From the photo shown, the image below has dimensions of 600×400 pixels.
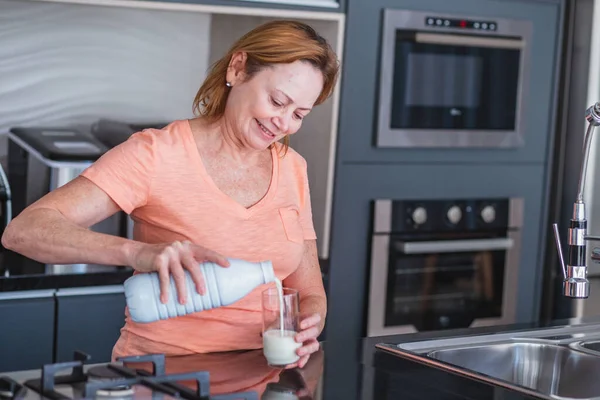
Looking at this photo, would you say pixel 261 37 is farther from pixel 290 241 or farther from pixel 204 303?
pixel 204 303

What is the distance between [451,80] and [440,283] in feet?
2.42

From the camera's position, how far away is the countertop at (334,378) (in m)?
1.50

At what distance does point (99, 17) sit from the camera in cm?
305

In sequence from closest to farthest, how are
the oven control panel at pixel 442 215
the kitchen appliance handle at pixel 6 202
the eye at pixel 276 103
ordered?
the eye at pixel 276 103, the kitchen appliance handle at pixel 6 202, the oven control panel at pixel 442 215

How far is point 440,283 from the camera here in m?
3.51

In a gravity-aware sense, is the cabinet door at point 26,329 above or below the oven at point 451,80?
below

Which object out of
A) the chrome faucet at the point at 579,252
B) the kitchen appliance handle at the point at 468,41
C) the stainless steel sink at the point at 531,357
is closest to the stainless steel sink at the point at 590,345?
the stainless steel sink at the point at 531,357

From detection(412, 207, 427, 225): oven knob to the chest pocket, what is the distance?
55.7 inches

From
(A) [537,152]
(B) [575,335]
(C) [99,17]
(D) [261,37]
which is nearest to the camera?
(D) [261,37]

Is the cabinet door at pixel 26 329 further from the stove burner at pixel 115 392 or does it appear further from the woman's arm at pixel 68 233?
the stove burner at pixel 115 392

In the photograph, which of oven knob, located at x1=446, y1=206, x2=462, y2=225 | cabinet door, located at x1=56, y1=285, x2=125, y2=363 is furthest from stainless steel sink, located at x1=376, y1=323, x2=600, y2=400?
oven knob, located at x1=446, y1=206, x2=462, y2=225

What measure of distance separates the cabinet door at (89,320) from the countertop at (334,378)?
1.18m

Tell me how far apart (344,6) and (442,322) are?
1.21m

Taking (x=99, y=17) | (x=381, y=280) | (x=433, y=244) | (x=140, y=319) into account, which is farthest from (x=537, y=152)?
(x=140, y=319)
